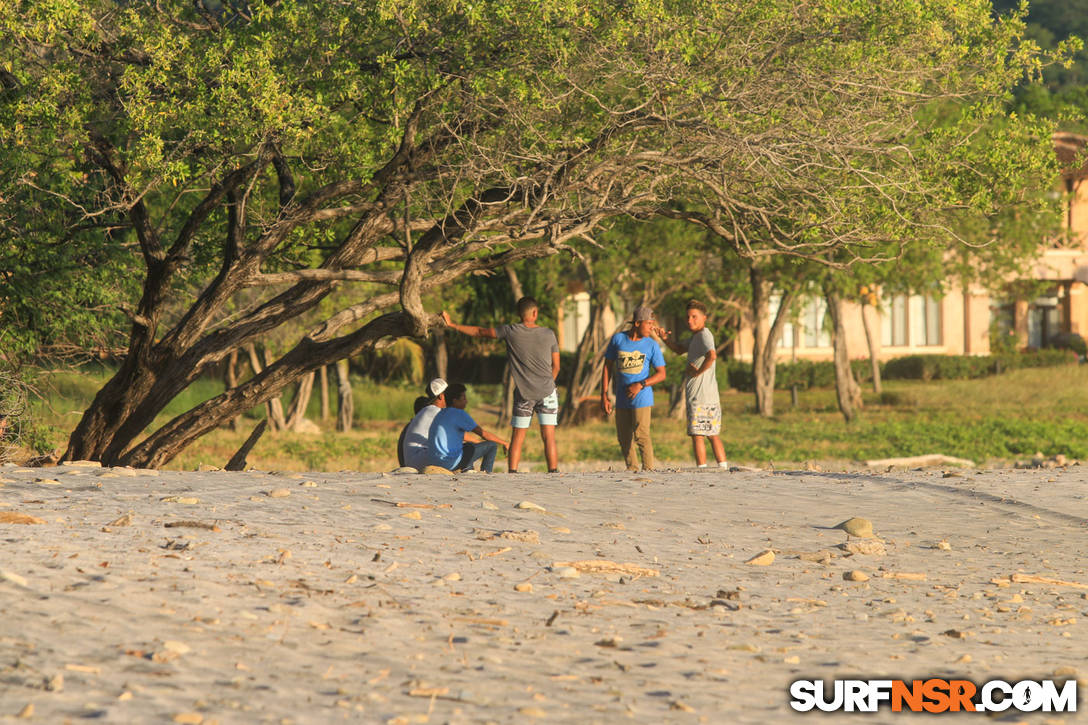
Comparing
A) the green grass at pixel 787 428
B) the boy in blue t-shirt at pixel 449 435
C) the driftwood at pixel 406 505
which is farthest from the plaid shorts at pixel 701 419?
the green grass at pixel 787 428

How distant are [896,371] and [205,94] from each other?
105ft

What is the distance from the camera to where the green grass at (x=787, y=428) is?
67.1ft

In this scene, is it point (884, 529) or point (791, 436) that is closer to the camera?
point (884, 529)

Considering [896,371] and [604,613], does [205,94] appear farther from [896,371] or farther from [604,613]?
[896,371]

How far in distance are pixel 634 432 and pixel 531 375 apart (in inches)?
46.4

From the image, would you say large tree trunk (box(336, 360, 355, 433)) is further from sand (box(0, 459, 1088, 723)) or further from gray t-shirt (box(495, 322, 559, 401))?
sand (box(0, 459, 1088, 723))

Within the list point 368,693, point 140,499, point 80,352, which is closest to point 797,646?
point 368,693

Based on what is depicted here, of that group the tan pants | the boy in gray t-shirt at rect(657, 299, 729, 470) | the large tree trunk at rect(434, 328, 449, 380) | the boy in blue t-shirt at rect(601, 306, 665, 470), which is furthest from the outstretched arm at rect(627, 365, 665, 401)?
the large tree trunk at rect(434, 328, 449, 380)

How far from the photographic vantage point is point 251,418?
30.8 metres

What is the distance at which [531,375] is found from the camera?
10820 millimetres

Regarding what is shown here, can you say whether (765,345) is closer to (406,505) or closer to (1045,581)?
(406,505)

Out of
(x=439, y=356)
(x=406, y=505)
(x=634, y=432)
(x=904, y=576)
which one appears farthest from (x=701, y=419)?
(x=439, y=356)

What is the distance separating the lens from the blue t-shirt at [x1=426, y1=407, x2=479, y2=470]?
10.6 metres

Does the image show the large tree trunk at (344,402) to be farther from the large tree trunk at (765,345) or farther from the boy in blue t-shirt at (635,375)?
the boy in blue t-shirt at (635,375)
